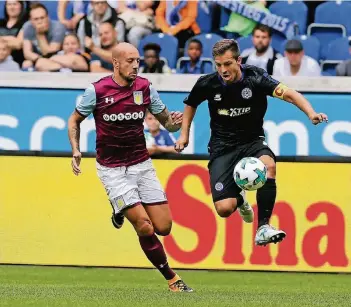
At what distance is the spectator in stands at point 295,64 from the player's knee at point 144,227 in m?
5.82

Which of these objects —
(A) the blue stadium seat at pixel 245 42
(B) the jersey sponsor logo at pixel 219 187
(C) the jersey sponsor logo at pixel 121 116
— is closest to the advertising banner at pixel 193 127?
(A) the blue stadium seat at pixel 245 42

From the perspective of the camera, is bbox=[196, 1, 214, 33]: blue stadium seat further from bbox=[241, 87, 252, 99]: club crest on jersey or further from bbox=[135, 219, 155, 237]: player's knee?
bbox=[135, 219, 155, 237]: player's knee

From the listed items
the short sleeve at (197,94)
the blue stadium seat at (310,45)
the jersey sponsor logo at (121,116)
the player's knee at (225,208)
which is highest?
the blue stadium seat at (310,45)

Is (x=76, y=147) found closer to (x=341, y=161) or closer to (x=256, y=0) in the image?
(x=341, y=161)

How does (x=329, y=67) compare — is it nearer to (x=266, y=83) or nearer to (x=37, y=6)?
(x=37, y=6)

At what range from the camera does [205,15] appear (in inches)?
638

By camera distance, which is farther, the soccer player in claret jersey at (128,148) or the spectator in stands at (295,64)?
the spectator in stands at (295,64)

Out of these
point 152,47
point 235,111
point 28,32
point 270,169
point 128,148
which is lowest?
point 270,169

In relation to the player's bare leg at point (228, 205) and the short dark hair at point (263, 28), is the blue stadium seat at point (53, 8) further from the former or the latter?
the player's bare leg at point (228, 205)

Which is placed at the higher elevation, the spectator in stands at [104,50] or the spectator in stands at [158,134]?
the spectator in stands at [104,50]

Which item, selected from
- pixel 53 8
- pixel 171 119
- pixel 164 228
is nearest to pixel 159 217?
pixel 164 228

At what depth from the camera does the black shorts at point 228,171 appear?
32.1 feet

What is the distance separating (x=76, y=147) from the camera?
30.8 feet

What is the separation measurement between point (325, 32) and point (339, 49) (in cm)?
56
